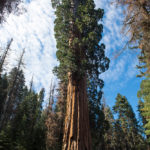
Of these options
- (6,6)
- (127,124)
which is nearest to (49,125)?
(6,6)

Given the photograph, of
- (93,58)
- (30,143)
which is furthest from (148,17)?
(30,143)

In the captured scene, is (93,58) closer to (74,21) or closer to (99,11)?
(74,21)

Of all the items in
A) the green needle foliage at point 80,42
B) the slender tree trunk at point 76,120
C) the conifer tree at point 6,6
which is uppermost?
the green needle foliage at point 80,42

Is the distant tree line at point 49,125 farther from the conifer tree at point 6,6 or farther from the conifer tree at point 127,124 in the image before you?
the conifer tree at point 6,6

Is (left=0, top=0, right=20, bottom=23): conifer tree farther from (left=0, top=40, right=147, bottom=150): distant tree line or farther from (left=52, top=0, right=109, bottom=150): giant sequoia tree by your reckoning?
(left=0, top=40, right=147, bottom=150): distant tree line

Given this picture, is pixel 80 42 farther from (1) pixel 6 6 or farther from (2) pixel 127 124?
(2) pixel 127 124

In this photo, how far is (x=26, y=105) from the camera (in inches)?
772

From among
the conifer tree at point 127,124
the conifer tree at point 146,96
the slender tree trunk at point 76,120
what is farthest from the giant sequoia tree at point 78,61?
the conifer tree at point 127,124

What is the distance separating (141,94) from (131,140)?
18.4m

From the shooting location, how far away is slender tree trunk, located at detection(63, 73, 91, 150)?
446 centimetres

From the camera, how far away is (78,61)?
6.45 m

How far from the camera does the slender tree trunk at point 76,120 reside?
4465 mm

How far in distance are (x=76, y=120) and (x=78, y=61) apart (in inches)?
119

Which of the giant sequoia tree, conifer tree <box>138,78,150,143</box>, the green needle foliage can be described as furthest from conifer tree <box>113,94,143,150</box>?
the green needle foliage
